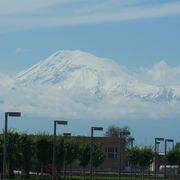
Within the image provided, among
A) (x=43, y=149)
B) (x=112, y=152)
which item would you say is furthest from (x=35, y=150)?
(x=112, y=152)

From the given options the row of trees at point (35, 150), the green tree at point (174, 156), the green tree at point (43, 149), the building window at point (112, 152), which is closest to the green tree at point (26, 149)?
the row of trees at point (35, 150)

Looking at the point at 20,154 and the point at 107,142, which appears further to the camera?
the point at 107,142

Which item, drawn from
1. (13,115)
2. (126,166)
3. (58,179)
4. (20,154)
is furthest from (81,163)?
(126,166)

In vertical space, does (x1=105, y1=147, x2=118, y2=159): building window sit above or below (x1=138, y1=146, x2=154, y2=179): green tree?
above

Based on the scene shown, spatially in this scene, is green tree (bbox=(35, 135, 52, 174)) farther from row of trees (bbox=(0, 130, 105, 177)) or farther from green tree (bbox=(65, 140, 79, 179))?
green tree (bbox=(65, 140, 79, 179))

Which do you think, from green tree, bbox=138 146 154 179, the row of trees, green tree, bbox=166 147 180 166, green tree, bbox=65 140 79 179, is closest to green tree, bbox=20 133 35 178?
the row of trees

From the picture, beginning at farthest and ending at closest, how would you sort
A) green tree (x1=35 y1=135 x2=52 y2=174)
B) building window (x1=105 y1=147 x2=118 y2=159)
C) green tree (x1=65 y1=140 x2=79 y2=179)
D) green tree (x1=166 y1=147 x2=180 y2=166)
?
building window (x1=105 y1=147 x2=118 y2=159) < green tree (x1=166 y1=147 x2=180 y2=166) < green tree (x1=65 y1=140 x2=79 y2=179) < green tree (x1=35 y1=135 x2=52 y2=174)

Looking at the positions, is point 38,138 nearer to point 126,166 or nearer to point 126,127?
point 126,166

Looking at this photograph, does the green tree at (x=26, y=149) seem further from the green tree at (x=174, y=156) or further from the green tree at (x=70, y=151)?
the green tree at (x=174, y=156)

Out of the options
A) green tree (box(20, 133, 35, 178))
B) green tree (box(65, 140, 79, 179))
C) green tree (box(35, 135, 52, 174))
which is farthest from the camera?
green tree (box(65, 140, 79, 179))

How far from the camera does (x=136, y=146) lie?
72.6m

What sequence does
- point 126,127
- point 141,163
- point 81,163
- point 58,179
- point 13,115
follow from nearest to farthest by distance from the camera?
point 13,115, point 58,179, point 81,163, point 141,163, point 126,127

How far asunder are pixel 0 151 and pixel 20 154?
1.46 meters

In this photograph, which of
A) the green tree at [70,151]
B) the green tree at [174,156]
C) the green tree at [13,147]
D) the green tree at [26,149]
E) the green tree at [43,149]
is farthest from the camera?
the green tree at [174,156]
